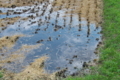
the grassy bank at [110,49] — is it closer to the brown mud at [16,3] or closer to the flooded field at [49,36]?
the flooded field at [49,36]

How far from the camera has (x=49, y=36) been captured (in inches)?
496

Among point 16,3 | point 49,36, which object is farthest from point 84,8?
point 16,3

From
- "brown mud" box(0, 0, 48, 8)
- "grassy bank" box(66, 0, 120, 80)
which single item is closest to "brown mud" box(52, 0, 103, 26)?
"grassy bank" box(66, 0, 120, 80)

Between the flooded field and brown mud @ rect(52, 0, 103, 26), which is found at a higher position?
brown mud @ rect(52, 0, 103, 26)

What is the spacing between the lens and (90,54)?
35.1ft

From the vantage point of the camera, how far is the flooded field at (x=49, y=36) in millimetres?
9859

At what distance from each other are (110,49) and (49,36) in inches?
179

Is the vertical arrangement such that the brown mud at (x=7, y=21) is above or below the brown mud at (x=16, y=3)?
below

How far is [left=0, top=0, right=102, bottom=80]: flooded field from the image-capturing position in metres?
9.86

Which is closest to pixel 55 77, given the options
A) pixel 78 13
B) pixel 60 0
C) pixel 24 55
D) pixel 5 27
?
pixel 24 55

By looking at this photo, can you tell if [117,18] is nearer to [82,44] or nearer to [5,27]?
[82,44]

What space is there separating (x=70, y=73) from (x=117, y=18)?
7.28 meters

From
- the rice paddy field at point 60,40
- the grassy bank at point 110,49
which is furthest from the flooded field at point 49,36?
the grassy bank at point 110,49

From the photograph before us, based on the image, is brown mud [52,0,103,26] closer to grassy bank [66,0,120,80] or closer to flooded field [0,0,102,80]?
flooded field [0,0,102,80]
